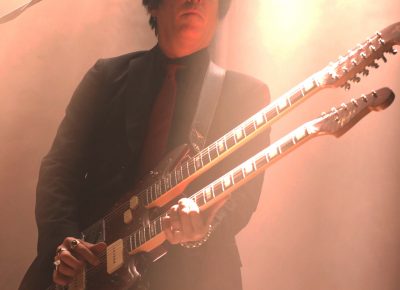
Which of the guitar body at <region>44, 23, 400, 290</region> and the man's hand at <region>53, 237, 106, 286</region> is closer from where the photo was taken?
the guitar body at <region>44, 23, 400, 290</region>

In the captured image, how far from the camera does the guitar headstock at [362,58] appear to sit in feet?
3.29

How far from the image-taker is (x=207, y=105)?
1.25m

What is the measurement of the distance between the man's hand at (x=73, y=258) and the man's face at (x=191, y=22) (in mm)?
487

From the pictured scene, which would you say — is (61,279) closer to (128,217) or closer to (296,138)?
(128,217)

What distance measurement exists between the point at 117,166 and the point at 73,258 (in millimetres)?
221

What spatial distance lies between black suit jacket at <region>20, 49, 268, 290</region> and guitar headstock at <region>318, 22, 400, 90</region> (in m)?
0.23

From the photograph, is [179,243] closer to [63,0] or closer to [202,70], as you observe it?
[202,70]

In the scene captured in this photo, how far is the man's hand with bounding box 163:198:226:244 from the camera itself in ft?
3.47

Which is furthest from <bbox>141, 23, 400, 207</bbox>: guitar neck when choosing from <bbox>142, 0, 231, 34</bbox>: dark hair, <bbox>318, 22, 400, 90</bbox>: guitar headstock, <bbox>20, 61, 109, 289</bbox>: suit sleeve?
<bbox>142, 0, 231, 34</bbox>: dark hair

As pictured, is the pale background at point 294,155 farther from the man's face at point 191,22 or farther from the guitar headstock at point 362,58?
the guitar headstock at point 362,58

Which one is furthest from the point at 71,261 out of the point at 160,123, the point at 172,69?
the point at 172,69

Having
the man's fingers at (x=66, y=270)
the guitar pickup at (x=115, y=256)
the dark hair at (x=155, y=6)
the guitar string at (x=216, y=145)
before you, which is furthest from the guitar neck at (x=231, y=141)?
the dark hair at (x=155, y=6)

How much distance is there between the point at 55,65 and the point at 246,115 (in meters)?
0.57

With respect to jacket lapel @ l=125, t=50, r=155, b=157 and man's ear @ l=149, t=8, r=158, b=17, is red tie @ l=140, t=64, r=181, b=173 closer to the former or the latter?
jacket lapel @ l=125, t=50, r=155, b=157
